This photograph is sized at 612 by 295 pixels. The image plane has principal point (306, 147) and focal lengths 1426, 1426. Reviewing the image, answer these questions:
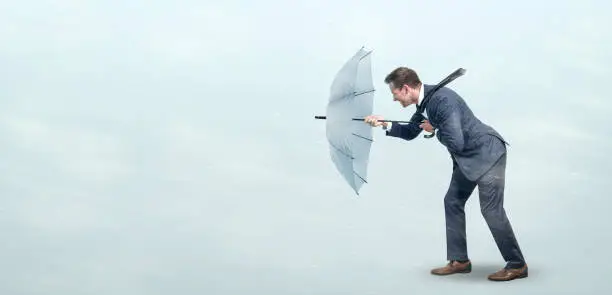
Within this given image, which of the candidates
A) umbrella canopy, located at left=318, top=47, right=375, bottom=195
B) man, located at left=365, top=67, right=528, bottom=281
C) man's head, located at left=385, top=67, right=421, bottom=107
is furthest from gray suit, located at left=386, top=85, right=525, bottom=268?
umbrella canopy, located at left=318, top=47, right=375, bottom=195

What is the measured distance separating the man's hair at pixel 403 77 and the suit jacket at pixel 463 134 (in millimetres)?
124

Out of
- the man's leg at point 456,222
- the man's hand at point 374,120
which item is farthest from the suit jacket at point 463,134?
the man's hand at point 374,120

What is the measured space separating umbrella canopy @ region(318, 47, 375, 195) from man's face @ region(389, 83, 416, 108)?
0.22 meters

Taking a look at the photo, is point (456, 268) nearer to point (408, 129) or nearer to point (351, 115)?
point (408, 129)

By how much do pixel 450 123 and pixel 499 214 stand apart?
0.91 m

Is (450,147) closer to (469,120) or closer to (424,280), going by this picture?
(469,120)

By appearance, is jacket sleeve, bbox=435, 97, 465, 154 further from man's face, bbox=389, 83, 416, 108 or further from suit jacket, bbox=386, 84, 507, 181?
man's face, bbox=389, 83, 416, 108

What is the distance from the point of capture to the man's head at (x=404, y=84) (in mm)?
11641

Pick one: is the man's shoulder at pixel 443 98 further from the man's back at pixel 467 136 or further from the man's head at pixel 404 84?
the man's head at pixel 404 84

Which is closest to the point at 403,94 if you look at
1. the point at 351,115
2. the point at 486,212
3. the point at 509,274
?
the point at 351,115

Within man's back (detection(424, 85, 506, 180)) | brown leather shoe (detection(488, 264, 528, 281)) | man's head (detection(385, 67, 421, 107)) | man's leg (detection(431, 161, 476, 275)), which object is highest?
man's head (detection(385, 67, 421, 107))

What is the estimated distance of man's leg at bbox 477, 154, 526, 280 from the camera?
1173cm

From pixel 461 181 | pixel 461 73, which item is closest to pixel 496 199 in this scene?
pixel 461 181

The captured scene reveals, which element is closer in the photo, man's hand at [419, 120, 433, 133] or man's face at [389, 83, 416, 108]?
man's face at [389, 83, 416, 108]
